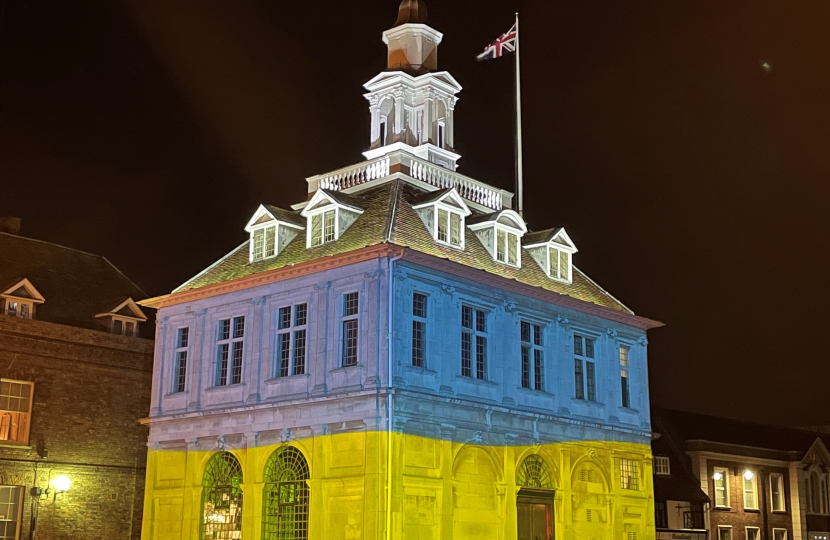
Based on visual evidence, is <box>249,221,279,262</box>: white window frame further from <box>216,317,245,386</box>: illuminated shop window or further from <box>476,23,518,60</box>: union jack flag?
<box>476,23,518,60</box>: union jack flag

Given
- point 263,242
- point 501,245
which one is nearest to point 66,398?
point 263,242

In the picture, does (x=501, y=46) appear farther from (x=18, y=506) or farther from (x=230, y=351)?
(x=18, y=506)

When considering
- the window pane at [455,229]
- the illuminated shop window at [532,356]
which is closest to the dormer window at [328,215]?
the window pane at [455,229]

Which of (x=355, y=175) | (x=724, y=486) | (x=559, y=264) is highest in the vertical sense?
(x=355, y=175)

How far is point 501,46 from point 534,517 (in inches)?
715

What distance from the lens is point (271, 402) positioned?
3450 centimetres

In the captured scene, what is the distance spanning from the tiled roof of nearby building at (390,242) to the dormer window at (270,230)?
0.30 metres

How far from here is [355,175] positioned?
39594 mm

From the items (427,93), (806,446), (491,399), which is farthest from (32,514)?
(806,446)

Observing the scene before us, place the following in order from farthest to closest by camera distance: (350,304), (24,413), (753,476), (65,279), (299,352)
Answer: (753,476) < (65,279) < (24,413) < (299,352) < (350,304)

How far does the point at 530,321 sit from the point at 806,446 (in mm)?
35576

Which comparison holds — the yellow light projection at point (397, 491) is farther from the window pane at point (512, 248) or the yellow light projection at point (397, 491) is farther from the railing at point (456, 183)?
the railing at point (456, 183)

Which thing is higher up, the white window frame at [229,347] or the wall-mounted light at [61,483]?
the white window frame at [229,347]

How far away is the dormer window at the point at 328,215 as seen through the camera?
3575cm
